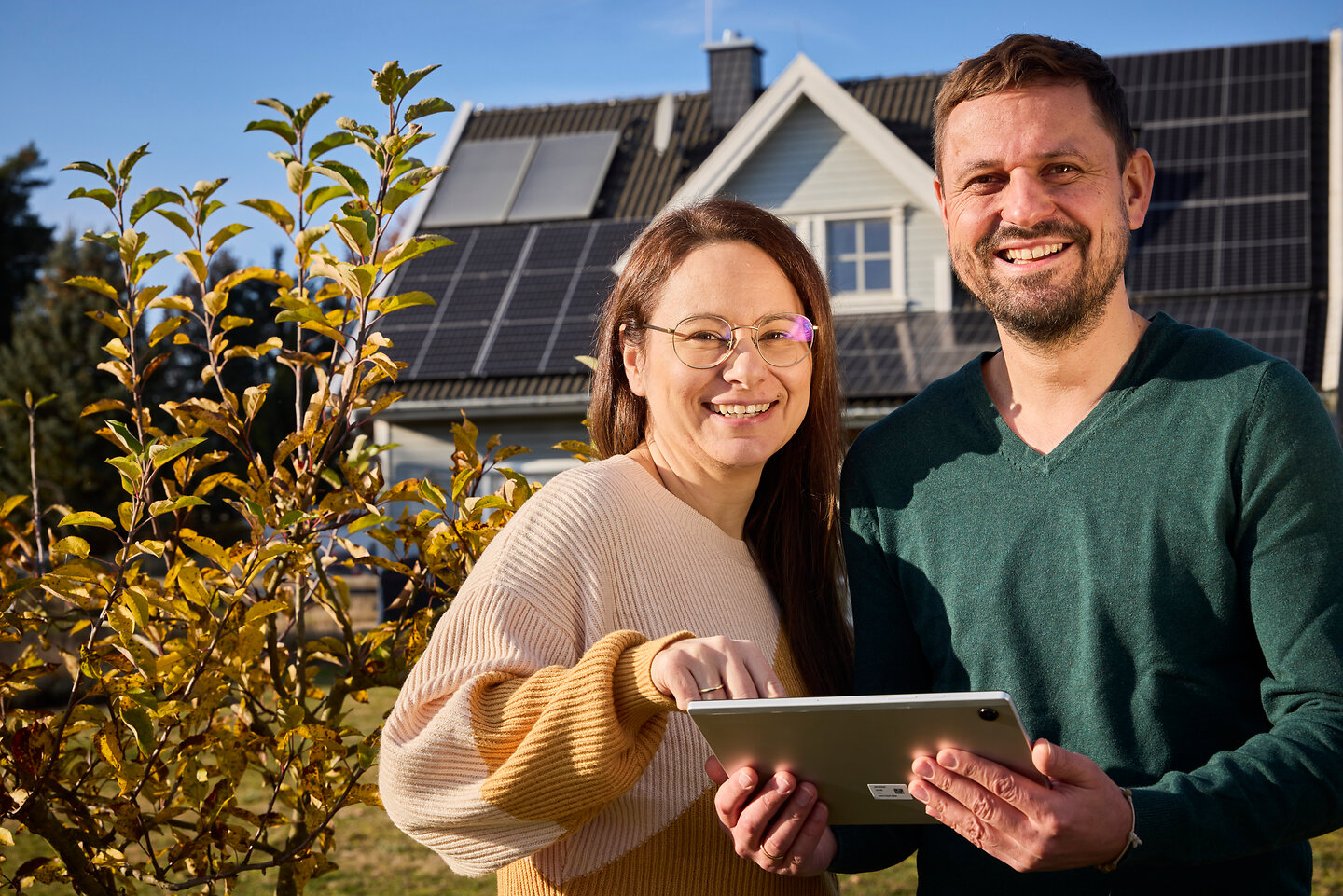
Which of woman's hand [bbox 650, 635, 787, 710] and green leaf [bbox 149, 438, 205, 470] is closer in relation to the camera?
woman's hand [bbox 650, 635, 787, 710]

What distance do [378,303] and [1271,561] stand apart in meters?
1.87

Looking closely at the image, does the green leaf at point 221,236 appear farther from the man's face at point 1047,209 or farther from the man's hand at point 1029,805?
the man's hand at point 1029,805

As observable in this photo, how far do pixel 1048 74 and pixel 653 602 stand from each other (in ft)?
4.02

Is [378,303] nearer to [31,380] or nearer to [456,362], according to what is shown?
[456,362]

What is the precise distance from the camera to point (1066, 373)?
2.38 m

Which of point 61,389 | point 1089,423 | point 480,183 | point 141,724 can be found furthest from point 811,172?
point 61,389

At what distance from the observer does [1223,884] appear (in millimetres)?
2189

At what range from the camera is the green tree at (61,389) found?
2050 centimetres

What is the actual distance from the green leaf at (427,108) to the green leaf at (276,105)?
298mm

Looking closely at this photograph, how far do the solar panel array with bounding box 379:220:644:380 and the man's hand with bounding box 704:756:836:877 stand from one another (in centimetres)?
1068

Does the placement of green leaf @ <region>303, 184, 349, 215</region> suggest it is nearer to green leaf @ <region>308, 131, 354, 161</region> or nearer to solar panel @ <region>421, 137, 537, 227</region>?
green leaf @ <region>308, 131, 354, 161</region>

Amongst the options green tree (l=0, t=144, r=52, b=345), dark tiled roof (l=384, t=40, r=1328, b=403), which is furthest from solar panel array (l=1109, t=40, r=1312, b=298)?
green tree (l=0, t=144, r=52, b=345)

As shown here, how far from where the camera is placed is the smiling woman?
1942 millimetres

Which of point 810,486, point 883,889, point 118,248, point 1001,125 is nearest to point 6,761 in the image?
point 118,248
